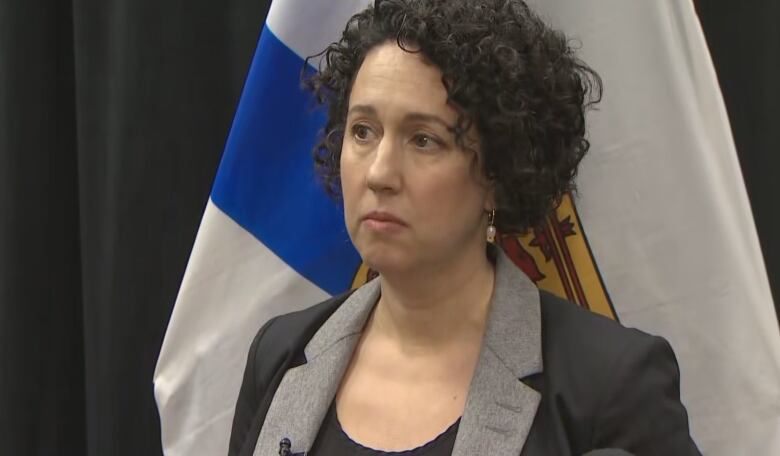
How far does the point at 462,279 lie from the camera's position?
103 cm

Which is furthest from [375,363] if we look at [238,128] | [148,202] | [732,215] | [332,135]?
[148,202]

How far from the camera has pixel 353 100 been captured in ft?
3.28

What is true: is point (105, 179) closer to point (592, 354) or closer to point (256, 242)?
point (256, 242)

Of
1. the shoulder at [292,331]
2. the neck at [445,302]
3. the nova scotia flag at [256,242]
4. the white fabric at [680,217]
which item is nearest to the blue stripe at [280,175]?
the nova scotia flag at [256,242]

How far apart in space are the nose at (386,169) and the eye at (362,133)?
0.04 metres

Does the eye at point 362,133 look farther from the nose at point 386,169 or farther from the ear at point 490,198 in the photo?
the ear at point 490,198

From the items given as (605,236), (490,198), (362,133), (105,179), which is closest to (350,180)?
(362,133)

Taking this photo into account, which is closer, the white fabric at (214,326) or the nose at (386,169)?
the nose at (386,169)

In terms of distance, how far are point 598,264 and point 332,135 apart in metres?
0.43

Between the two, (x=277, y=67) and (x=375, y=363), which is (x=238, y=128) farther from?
(x=375, y=363)

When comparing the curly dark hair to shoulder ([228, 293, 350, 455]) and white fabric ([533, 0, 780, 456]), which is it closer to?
white fabric ([533, 0, 780, 456])

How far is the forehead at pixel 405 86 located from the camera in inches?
36.9

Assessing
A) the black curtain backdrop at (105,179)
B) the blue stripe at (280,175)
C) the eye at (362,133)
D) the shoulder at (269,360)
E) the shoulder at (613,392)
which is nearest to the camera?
the shoulder at (613,392)

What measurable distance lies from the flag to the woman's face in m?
0.32
